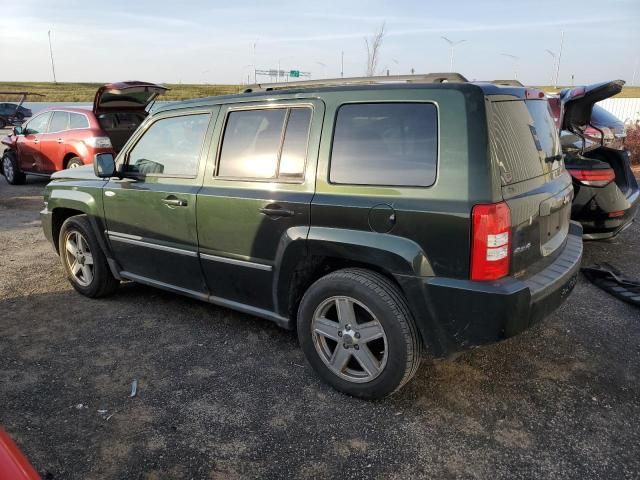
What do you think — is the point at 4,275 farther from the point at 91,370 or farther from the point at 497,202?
the point at 497,202

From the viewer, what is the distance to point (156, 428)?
2.81 meters

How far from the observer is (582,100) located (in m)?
5.30

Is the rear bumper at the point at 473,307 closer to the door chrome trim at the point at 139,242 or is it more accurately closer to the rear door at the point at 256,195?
the rear door at the point at 256,195

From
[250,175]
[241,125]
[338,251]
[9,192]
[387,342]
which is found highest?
[241,125]

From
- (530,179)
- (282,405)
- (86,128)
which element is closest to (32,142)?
(86,128)

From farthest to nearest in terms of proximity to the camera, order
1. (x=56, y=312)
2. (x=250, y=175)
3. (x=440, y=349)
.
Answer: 1. (x=56, y=312)
2. (x=250, y=175)
3. (x=440, y=349)

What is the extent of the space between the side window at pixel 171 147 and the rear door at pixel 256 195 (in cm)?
23

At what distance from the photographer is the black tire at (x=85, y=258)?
4.59m

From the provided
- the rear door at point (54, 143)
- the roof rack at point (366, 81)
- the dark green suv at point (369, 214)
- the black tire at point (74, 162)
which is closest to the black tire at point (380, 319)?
the dark green suv at point (369, 214)

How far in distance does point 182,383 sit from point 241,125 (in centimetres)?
177

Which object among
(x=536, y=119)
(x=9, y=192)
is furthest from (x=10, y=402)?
(x=9, y=192)

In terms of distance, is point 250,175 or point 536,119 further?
point 250,175

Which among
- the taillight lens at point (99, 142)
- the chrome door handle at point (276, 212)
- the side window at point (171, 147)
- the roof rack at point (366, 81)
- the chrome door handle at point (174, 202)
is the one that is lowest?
the taillight lens at point (99, 142)

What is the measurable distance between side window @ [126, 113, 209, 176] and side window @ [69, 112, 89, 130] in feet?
19.9
